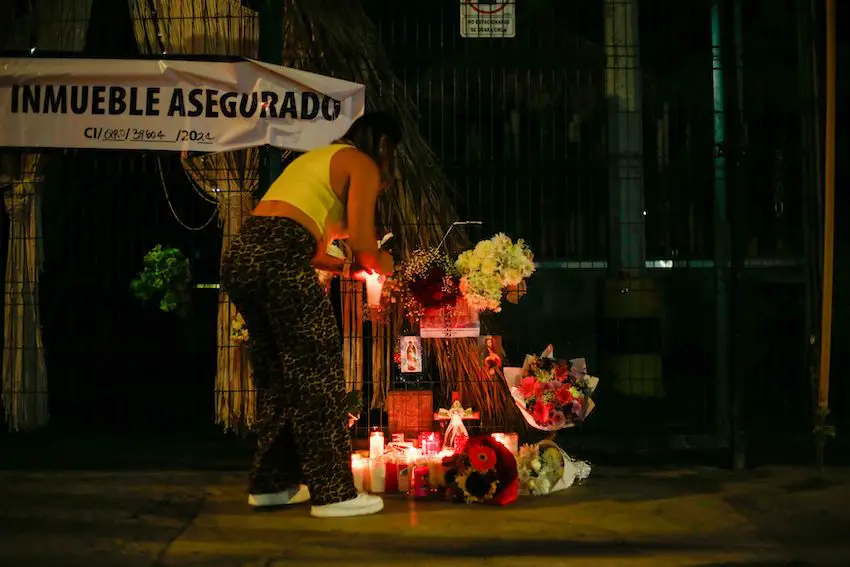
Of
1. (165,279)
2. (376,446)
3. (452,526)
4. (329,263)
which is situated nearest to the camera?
(452,526)

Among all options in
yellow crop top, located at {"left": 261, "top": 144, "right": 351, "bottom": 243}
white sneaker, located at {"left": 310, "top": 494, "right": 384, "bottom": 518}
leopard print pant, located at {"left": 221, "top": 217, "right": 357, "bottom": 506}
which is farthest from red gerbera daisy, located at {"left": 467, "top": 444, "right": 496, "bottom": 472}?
yellow crop top, located at {"left": 261, "top": 144, "right": 351, "bottom": 243}

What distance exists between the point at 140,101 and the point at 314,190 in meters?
1.85

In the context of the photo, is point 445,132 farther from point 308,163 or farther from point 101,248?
point 101,248

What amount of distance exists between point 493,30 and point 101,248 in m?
3.29

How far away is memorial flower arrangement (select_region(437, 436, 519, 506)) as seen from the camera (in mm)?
5133

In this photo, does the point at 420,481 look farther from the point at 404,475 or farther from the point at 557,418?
the point at 557,418

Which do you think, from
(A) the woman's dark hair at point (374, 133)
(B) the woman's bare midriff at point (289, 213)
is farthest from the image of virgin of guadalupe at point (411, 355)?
(A) the woman's dark hair at point (374, 133)

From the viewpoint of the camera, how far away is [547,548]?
4398 mm

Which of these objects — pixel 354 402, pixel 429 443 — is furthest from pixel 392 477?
pixel 354 402

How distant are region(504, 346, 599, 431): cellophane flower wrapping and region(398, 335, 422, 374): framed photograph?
0.62 meters

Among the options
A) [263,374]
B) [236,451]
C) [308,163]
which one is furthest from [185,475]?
[308,163]

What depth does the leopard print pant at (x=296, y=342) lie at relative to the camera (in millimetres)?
4746

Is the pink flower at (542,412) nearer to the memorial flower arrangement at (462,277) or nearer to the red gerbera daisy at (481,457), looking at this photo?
the red gerbera daisy at (481,457)

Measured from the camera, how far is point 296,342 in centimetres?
482
